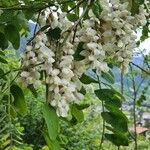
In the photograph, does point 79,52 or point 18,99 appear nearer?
point 79,52

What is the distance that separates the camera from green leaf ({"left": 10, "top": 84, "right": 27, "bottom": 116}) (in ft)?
2.75

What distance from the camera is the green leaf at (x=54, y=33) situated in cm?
74

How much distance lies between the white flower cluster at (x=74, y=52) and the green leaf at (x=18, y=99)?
12 cm

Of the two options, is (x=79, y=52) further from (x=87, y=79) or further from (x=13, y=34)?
(x=13, y=34)

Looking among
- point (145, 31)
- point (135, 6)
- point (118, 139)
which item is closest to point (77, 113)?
point (118, 139)

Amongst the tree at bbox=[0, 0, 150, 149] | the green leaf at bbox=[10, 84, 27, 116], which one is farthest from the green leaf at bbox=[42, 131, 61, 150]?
the green leaf at bbox=[10, 84, 27, 116]

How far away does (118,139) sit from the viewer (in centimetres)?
87

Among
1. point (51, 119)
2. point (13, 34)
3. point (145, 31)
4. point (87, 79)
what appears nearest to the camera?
point (51, 119)

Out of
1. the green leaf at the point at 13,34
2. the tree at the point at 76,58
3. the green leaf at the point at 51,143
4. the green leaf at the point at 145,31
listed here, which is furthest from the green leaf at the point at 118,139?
the green leaf at the point at 145,31

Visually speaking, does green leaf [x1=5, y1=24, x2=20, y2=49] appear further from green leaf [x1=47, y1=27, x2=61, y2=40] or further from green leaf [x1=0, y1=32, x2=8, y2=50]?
green leaf [x1=47, y1=27, x2=61, y2=40]

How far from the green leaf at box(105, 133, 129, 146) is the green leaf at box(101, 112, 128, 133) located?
4 cm

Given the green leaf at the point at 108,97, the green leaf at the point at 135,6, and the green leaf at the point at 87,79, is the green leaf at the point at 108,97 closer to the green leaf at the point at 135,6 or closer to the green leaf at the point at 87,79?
the green leaf at the point at 87,79

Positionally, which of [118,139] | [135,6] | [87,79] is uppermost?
[135,6]

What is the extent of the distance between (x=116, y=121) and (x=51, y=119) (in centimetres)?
19
